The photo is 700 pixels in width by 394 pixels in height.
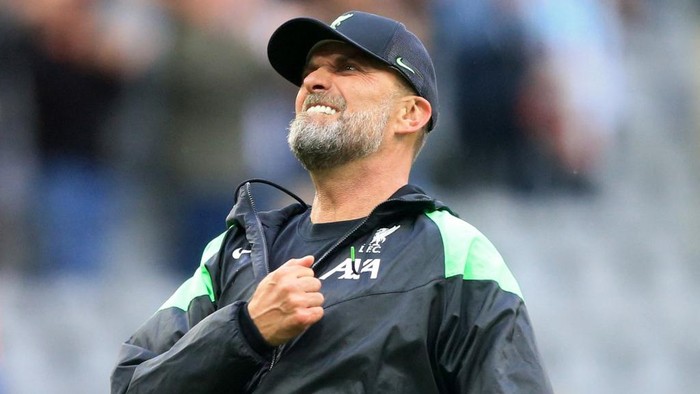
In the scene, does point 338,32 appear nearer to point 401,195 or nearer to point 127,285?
point 401,195

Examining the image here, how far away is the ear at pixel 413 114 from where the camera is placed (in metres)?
2.69

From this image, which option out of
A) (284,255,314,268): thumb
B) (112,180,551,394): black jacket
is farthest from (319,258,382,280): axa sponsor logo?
(284,255,314,268): thumb

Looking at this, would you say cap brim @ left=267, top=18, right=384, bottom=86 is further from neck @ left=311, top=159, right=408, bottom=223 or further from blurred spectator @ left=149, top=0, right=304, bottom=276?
blurred spectator @ left=149, top=0, right=304, bottom=276

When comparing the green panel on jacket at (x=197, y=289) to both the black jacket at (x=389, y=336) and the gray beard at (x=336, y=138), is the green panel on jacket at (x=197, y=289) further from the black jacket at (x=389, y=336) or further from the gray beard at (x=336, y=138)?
the gray beard at (x=336, y=138)

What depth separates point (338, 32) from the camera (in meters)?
2.57

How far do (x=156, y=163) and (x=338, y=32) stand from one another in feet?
7.54

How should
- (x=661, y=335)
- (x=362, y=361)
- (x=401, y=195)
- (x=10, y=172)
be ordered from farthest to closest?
(x=661, y=335) → (x=10, y=172) → (x=401, y=195) → (x=362, y=361)

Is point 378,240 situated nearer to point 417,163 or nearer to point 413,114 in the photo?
point 413,114

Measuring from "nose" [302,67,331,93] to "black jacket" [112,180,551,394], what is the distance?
1.16ft

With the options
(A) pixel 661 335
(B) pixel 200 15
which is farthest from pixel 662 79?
(B) pixel 200 15

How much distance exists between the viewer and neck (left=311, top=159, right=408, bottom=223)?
260 cm

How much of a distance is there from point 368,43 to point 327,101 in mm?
156

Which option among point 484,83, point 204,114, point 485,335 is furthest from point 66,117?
point 485,335

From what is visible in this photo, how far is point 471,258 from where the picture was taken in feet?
7.63
